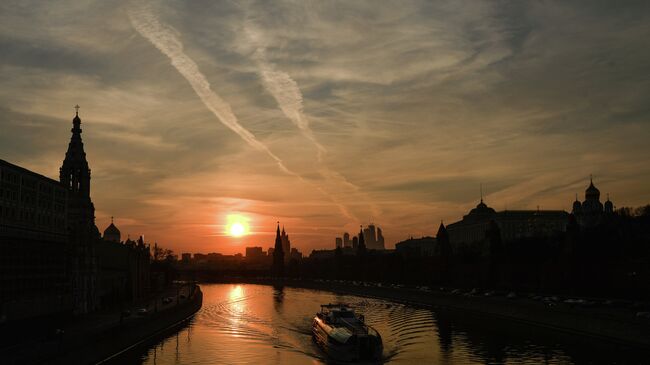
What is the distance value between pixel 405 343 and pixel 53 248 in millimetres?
46328

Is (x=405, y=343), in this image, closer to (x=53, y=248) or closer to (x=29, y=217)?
(x=53, y=248)

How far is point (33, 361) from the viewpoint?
4425cm

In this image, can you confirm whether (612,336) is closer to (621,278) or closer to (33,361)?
(621,278)

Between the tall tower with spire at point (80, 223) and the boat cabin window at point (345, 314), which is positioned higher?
the tall tower with spire at point (80, 223)

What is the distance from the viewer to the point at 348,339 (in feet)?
218

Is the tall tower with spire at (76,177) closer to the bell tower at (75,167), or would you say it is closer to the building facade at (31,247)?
the bell tower at (75,167)

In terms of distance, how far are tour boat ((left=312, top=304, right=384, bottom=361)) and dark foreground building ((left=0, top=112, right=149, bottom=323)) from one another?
32.5 meters

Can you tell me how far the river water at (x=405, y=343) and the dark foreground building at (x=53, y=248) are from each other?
13725mm

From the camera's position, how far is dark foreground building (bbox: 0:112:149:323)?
7269 centimetres

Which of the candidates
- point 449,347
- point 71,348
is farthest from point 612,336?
point 71,348

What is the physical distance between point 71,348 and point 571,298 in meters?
76.4

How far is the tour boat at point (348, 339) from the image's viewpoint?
6575 centimetres

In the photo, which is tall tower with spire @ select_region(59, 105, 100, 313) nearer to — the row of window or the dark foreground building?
the dark foreground building

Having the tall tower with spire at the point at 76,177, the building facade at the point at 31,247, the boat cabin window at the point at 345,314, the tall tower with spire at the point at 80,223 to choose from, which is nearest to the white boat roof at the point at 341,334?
the boat cabin window at the point at 345,314
